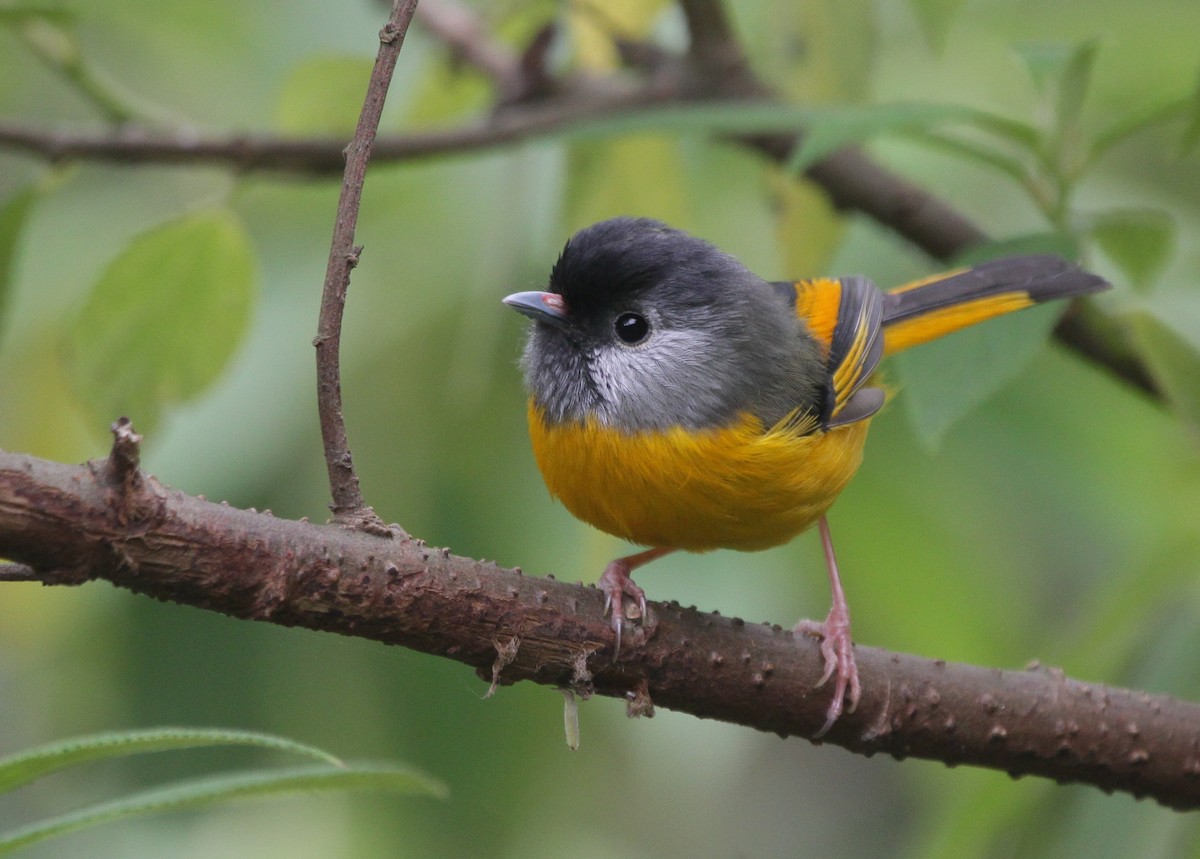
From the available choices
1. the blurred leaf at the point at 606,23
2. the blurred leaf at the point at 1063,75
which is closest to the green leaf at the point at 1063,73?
the blurred leaf at the point at 1063,75

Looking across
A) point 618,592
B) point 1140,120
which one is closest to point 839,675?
point 618,592

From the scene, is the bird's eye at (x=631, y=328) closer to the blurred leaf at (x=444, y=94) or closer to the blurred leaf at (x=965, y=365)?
the blurred leaf at (x=965, y=365)

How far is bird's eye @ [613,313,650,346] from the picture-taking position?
3.19 m

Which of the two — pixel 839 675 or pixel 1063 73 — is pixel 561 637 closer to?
pixel 839 675

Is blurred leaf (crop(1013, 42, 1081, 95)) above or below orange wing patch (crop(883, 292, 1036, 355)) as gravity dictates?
below

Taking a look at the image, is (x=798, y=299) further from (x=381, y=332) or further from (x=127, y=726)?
(x=127, y=726)

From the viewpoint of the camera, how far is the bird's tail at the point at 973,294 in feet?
10.5

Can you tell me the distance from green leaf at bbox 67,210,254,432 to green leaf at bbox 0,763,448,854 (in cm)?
127

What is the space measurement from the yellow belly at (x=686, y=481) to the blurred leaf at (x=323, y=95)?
117 centimetres

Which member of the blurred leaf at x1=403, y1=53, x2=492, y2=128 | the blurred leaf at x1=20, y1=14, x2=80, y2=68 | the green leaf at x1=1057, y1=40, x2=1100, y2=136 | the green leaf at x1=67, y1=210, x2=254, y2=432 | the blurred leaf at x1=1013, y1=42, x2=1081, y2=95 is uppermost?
the blurred leaf at x1=403, y1=53, x2=492, y2=128

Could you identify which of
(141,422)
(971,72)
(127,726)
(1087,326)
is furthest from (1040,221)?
(127,726)

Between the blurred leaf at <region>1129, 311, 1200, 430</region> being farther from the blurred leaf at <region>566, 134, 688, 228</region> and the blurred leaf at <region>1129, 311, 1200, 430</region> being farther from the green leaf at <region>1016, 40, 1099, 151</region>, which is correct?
the blurred leaf at <region>566, 134, 688, 228</region>

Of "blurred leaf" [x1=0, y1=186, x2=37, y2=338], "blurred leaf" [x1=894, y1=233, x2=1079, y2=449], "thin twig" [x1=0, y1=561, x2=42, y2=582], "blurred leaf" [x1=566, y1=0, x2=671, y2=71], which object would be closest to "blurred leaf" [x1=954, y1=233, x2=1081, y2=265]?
"blurred leaf" [x1=894, y1=233, x2=1079, y2=449]

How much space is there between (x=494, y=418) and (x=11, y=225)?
4.59 ft
